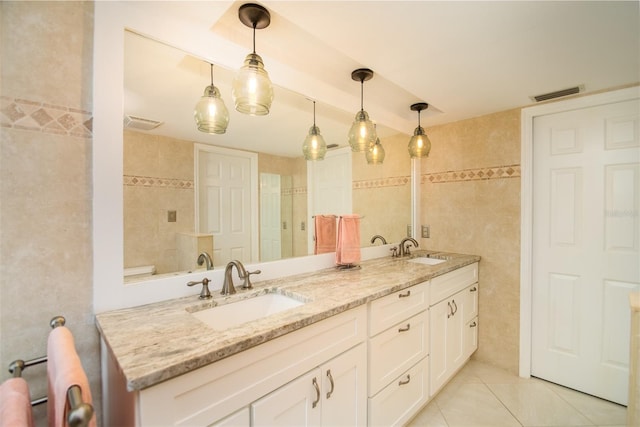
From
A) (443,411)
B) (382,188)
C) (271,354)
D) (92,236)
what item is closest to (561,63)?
(382,188)

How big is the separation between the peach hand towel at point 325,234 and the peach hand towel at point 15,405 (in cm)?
138

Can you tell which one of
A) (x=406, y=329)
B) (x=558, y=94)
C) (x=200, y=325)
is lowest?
(x=406, y=329)

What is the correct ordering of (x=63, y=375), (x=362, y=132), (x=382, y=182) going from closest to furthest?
(x=63, y=375)
(x=362, y=132)
(x=382, y=182)

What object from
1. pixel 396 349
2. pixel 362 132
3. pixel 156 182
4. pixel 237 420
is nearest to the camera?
pixel 237 420

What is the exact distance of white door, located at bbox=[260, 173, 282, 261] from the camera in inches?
63.9

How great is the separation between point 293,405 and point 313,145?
1.47 m

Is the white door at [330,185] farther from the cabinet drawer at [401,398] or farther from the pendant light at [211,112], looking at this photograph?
the cabinet drawer at [401,398]

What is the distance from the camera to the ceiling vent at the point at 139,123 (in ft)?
3.72

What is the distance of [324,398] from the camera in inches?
43.1

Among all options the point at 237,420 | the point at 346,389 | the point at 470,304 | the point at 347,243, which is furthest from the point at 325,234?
the point at 470,304

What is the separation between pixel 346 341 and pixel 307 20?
144 cm

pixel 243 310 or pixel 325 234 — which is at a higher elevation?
pixel 325 234

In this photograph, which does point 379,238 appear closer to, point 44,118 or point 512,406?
point 512,406

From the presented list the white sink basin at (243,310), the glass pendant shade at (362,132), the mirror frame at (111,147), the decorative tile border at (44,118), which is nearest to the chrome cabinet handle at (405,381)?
the white sink basin at (243,310)
